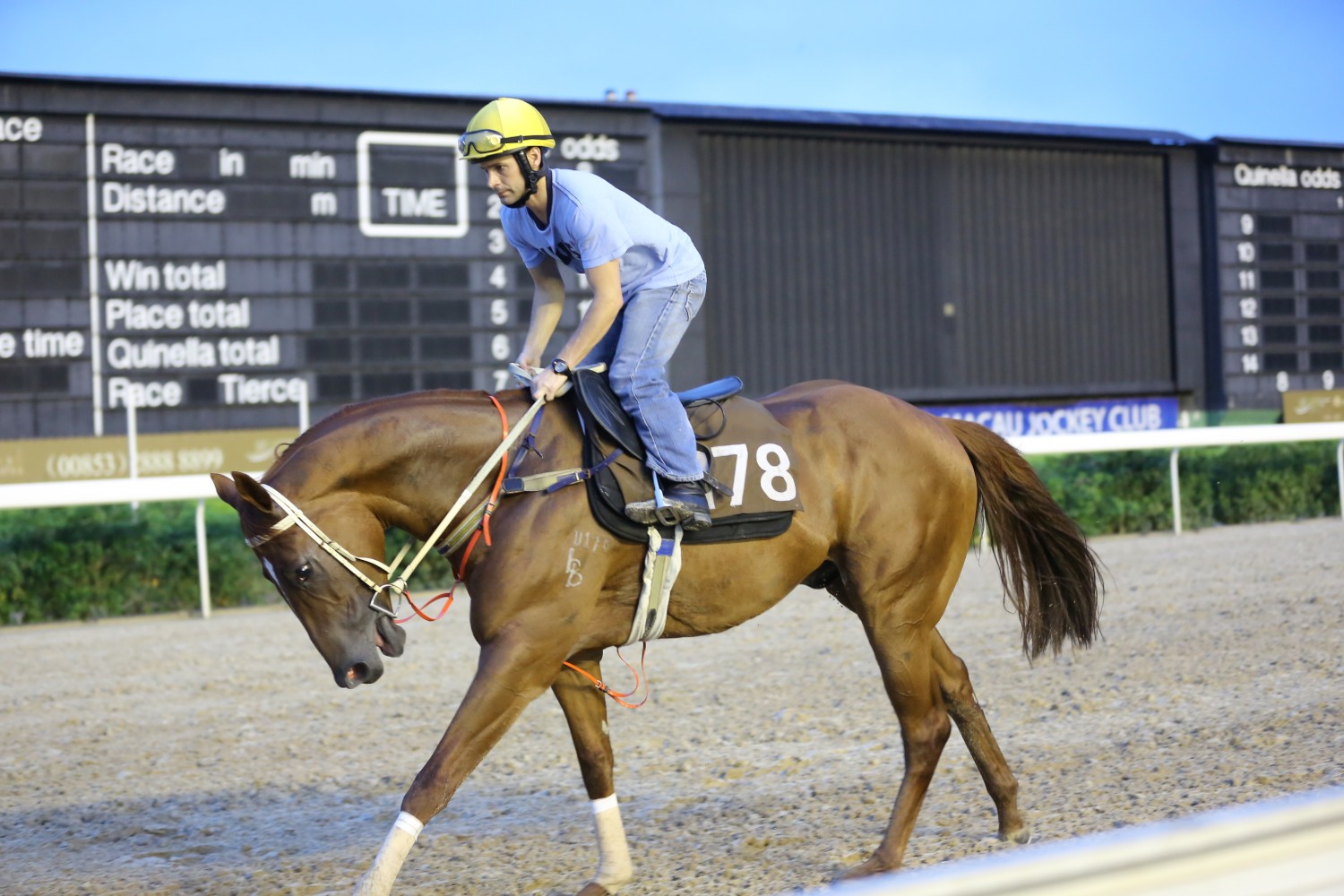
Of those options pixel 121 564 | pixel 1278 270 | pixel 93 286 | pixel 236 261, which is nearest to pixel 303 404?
pixel 236 261

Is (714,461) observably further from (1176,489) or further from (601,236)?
(1176,489)

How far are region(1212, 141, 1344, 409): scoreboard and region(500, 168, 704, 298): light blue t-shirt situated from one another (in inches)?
488

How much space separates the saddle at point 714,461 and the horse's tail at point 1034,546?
2.48 feet

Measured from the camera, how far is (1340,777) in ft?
11.9

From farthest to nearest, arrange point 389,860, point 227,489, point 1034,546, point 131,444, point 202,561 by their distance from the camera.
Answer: point 131,444 → point 202,561 → point 1034,546 → point 227,489 → point 389,860

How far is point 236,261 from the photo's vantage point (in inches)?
391

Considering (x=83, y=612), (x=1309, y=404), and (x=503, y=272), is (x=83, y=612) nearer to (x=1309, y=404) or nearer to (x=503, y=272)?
(x=503, y=272)

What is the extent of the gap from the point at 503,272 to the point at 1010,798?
321 inches

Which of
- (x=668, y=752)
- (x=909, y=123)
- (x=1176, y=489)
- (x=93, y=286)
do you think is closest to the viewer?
(x=668, y=752)

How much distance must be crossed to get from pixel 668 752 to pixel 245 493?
2224 mm

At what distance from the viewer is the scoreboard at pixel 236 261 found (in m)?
9.34

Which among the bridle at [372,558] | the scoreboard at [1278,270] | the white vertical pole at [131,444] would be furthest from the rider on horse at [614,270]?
the scoreboard at [1278,270]

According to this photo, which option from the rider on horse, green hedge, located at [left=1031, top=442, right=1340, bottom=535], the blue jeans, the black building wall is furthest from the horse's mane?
the black building wall

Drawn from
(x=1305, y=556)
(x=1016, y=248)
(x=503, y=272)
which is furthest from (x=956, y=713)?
(x=1016, y=248)
